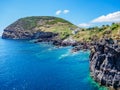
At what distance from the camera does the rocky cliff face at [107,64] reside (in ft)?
314

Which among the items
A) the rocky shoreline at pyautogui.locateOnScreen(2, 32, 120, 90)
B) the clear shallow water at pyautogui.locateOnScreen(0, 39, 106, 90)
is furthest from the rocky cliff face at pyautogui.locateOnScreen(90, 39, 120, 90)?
the clear shallow water at pyautogui.locateOnScreen(0, 39, 106, 90)

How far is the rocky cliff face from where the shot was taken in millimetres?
95625

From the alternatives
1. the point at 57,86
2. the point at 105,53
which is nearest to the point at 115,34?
the point at 105,53

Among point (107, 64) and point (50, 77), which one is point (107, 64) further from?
point (50, 77)

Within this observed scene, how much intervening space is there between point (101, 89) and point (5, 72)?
210 feet

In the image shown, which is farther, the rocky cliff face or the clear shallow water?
the clear shallow water

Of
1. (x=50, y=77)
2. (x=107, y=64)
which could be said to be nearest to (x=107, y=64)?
(x=107, y=64)

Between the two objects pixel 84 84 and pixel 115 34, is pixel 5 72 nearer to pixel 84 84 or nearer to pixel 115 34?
pixel 84 84

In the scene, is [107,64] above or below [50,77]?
above

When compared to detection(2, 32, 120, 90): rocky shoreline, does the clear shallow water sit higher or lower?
lower

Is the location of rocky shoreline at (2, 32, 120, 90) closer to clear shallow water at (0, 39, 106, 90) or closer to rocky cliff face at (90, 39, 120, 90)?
rocky cliff face at (90, 39, 120, 90)

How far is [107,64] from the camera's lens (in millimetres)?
100438

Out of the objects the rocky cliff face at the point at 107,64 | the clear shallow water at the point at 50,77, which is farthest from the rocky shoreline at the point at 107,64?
the clear shallow water at the point at 50,77

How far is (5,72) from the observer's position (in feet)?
458
